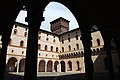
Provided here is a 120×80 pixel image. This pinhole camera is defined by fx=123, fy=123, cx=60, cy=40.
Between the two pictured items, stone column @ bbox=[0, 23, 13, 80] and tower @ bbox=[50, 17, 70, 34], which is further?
tower @ bbox=[50, 17, 70, 34]

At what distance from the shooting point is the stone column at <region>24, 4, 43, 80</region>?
4.70 m

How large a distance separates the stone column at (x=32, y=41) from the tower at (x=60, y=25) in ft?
129

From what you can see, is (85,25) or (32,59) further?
(85,25)

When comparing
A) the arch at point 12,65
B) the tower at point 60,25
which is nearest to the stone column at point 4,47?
the arch at point 12,65

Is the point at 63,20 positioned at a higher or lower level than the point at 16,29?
higher

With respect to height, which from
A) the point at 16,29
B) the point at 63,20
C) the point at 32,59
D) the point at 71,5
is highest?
the point at 63,20

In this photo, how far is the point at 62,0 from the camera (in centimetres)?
789

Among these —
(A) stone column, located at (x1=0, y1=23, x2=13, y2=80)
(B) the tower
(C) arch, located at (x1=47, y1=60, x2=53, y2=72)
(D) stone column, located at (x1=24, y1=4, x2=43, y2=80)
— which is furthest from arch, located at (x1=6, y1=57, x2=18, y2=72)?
(D) stone column, located at (x1=24, y1=4, x2=43, y2=80)

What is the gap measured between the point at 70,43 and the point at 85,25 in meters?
27.8

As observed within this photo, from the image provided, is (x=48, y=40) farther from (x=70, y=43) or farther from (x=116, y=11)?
(x=116, y=11)

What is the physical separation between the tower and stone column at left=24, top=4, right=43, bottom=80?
129 feet

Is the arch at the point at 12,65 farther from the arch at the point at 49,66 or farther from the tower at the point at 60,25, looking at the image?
the tower at the point at 60,25

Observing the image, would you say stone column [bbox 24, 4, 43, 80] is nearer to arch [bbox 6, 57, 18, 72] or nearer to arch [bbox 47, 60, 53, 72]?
arch [bbox 6, 57, 18, 72]

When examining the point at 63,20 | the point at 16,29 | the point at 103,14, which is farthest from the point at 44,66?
the point at 103,14
